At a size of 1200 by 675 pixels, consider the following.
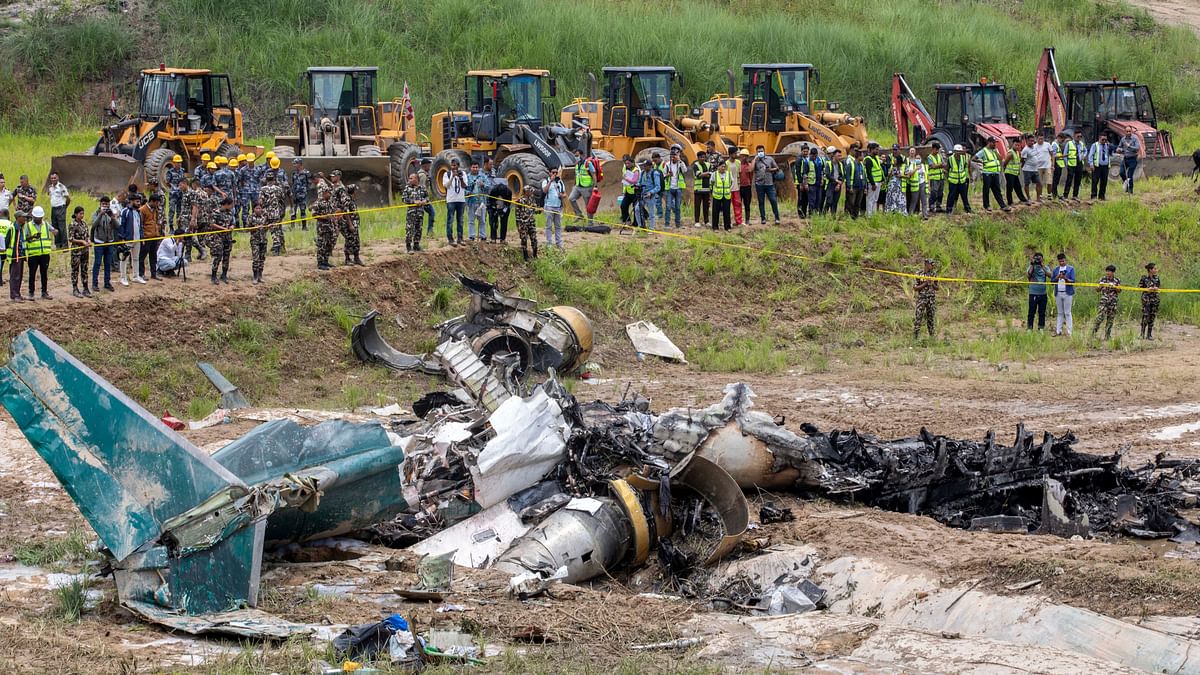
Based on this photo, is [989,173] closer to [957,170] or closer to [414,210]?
[957,170]

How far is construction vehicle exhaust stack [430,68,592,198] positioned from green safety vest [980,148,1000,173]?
25.9 ft

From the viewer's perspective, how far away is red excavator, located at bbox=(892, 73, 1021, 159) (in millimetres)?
31922

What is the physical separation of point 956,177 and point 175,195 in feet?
47.3

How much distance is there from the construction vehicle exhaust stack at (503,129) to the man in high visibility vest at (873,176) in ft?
18.5

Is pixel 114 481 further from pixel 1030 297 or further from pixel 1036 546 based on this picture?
pixel 1030 297

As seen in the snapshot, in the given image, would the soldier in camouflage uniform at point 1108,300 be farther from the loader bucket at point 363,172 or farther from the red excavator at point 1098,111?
the red excavator at point 1098,111

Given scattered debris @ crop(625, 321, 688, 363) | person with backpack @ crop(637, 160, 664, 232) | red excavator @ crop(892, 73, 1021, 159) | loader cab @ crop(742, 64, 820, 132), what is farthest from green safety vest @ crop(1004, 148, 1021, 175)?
scattered debris @ crop(625, 321, 688, 363)

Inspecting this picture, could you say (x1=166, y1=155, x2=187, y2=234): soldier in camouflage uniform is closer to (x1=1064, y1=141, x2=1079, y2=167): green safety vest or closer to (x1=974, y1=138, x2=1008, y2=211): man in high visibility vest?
(x1=974, y1=138, x2=1008, y2=211): man in high visibility vest

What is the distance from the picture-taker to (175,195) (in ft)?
71.3

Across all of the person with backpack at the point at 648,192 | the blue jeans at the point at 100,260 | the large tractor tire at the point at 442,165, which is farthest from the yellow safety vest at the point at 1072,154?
the blue jeans at the point at 100,260

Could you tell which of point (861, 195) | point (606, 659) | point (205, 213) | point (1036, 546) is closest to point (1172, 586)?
point (1036, 546)

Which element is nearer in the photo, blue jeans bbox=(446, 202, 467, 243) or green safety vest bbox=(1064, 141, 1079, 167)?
blue jeans bbox=(446, 202, 467, 243)

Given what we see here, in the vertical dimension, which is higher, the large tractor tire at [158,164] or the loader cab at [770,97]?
the loader cab at [770,97]

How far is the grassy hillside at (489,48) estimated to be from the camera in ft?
133
